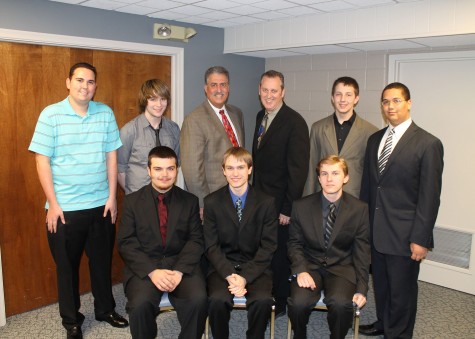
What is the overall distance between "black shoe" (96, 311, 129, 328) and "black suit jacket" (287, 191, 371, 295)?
1268mm

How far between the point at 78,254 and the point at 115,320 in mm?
559

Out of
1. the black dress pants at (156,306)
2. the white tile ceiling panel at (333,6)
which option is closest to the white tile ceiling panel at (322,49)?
the white tile ceiling panel at (333,6)

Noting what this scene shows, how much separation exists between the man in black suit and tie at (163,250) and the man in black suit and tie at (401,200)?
44.7 inches

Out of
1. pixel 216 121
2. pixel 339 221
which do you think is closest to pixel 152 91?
pixel 216 121

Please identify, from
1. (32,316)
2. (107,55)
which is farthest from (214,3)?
(32,316)

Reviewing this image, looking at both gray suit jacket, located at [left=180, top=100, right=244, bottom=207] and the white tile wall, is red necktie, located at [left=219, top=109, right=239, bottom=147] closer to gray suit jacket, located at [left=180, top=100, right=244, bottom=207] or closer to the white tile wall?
gray suit jacket, located at [left=180, top=100, right=244, bottom=207]

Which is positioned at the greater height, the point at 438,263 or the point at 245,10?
the point at 245,10

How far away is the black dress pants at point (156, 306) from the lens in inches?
93.4

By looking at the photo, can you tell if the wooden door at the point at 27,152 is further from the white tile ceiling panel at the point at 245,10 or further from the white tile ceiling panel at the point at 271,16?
the white tile ceiling panel at the point at 271,16

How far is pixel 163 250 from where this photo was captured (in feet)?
8.61

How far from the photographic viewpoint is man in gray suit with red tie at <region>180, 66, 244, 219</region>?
2.94m

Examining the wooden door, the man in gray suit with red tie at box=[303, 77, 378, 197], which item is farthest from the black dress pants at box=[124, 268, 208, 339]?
the man in gray suit with red tie at box=[303, 77, 378, 197]

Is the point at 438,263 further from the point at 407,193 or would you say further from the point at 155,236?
the point at 155,236

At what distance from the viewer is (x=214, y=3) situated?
3031 mm
